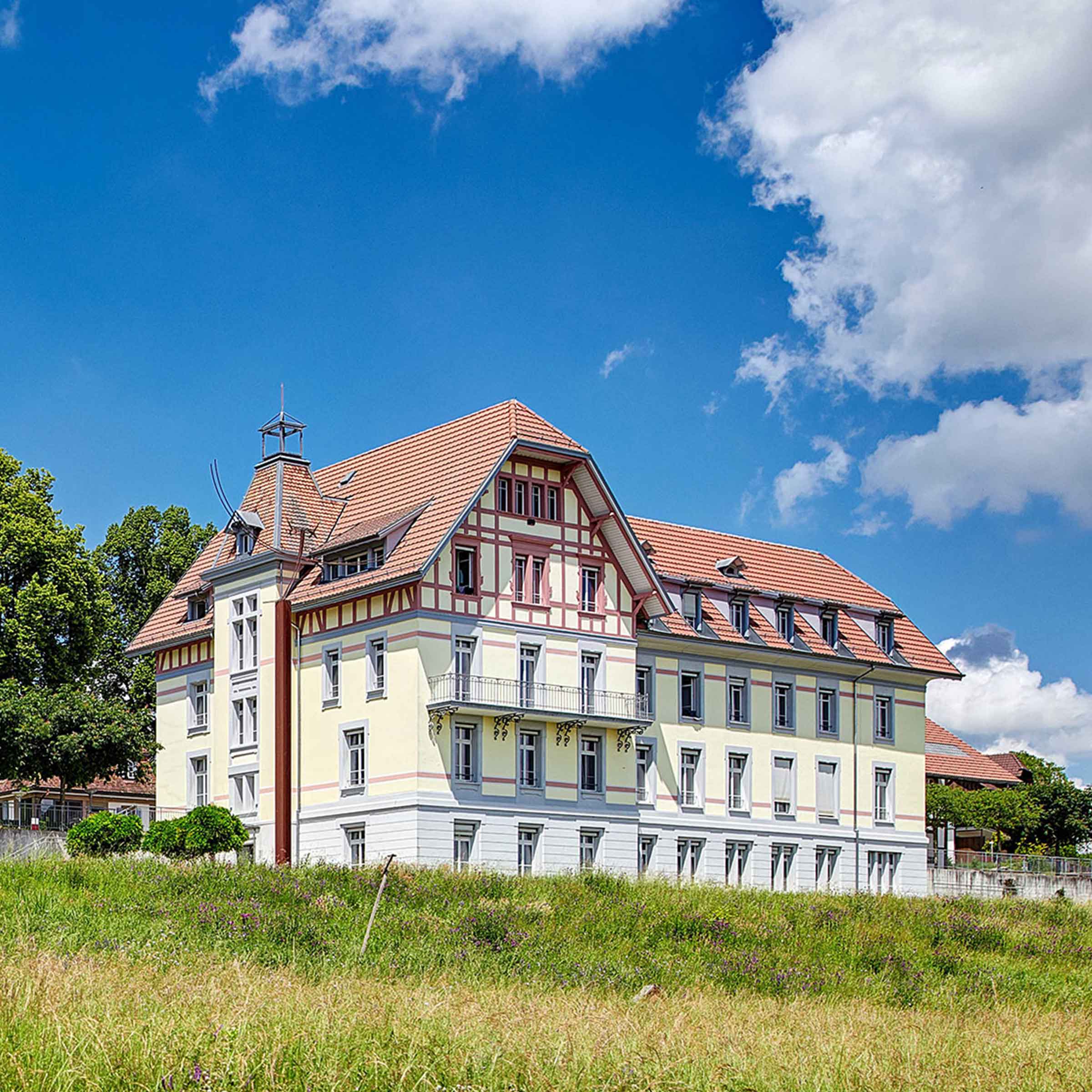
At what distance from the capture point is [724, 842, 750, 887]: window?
58500 mm

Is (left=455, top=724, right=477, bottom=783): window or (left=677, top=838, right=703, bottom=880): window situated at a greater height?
(left=455, top=724, right=477, bottom=783): window

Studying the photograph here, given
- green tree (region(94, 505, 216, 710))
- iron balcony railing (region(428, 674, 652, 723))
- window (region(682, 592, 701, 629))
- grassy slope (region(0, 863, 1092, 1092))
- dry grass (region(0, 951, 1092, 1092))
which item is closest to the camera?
dry grass (region(0, 951, 1092, 1092))

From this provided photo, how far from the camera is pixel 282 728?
5419cm

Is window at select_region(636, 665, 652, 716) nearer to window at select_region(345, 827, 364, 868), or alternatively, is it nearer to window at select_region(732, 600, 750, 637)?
window at select_region(732, 600, 750, 637)

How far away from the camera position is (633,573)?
5612 centimetres

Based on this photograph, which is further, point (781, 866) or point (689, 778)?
point (781, 866)

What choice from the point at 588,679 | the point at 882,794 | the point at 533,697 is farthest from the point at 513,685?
the point at 882,794

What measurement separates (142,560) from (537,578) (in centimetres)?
2573

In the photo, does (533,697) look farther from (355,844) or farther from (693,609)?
(693,609)

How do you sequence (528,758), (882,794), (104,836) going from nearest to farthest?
(104,836) < (528,758) < (882,794)

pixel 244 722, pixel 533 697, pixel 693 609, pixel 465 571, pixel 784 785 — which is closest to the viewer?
pixel 465 571

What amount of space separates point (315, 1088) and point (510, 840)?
3452 centimetres

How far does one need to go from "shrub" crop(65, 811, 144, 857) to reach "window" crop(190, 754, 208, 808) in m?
7.35

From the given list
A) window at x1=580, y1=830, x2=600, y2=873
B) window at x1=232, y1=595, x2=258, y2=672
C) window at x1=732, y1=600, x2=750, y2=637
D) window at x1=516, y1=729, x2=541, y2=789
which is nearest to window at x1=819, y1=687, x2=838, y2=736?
window at x1=732, y1=600, x2=750, y2=637
